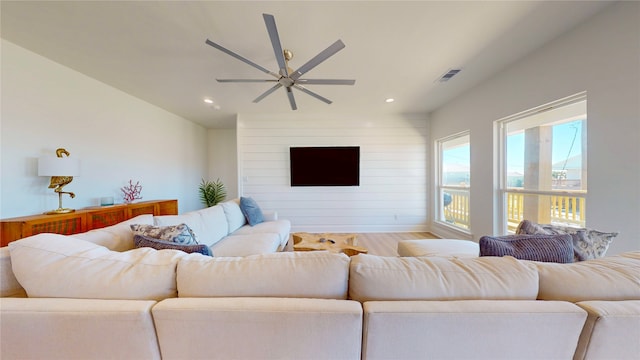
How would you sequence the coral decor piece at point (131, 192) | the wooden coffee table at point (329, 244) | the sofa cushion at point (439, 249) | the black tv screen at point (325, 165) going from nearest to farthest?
1. the sofa cushion at point (439, 249)
2. the wooden coffee table at point (329, 244)
3. the coral decor piece at point (131, 192)
4. the black tv screen at point (325, 165)

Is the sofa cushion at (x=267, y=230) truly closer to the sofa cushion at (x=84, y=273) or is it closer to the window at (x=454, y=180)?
the sofa cushion at (x=84, y=273)

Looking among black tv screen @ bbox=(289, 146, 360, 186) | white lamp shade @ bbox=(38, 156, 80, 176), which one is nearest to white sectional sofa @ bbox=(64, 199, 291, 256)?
white lamp shade @ bbox=(38, 156, 80, 176)

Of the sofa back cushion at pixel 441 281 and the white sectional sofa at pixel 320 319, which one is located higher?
the sofa back cushion at pixel 441 281

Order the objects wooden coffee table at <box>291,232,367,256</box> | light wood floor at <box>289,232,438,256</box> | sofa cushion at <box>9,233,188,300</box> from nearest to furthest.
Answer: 1. sofa cushion at <box>9,233,188,300</box>
2. wooden coffee table at <box>291,232,367,256</box>
3. light wood floor at <box>289,232,438,256</box>

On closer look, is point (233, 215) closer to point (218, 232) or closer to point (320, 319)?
point (218, 232)

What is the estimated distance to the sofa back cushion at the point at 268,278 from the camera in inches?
32.4

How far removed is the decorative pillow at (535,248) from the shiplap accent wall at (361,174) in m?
3.31

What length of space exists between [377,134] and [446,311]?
4.05 m

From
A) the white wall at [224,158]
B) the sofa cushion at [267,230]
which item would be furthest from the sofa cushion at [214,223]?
the white wall at [224,158]

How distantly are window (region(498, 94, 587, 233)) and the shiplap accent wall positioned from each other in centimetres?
168

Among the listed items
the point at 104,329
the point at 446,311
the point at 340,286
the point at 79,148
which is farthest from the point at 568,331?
the point at 79,148

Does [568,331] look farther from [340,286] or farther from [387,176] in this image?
[387,176]

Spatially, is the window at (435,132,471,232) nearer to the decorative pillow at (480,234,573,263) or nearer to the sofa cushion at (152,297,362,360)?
the decorative pillow at (480,234,573,263)

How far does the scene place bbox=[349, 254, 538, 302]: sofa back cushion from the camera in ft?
2.63
